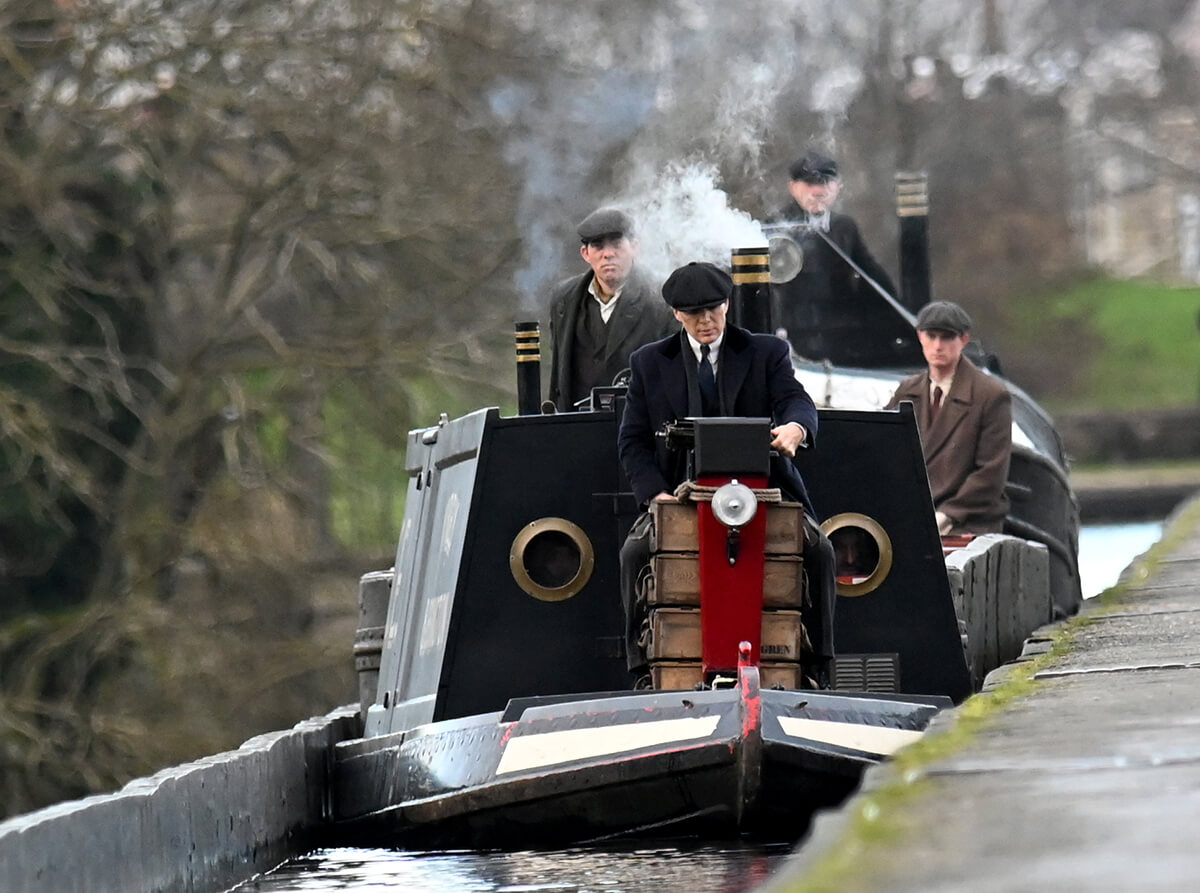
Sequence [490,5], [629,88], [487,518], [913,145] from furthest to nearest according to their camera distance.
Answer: [913,145]
[490,5]
[629,88]
[487,518]

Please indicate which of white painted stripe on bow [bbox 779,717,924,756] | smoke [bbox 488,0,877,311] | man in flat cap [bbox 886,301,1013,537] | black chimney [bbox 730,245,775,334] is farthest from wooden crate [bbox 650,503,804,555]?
man in flat cap [bbox 886,301,1013,537]

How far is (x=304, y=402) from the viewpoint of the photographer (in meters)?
23.7

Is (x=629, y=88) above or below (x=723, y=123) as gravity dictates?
above

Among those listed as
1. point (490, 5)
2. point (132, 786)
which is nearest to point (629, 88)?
point (490, 5)

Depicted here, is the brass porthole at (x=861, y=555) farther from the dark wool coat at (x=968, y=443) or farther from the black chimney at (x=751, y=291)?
the dark wool coat at (x=968, y=443)

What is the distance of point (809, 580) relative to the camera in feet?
31.4

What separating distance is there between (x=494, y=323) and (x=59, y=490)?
3.93m

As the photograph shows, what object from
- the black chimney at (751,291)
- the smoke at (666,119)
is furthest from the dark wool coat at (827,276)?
the black chimney at (751,291)

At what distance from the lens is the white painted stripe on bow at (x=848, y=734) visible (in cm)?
938

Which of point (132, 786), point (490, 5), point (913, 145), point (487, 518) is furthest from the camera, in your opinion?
point (913, 145)

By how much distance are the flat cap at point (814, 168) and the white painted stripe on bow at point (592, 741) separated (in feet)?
17.3

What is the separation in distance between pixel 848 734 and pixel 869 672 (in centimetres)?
118

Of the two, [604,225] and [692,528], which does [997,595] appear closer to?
[604,225]

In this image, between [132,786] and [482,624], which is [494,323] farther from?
[132,786]
